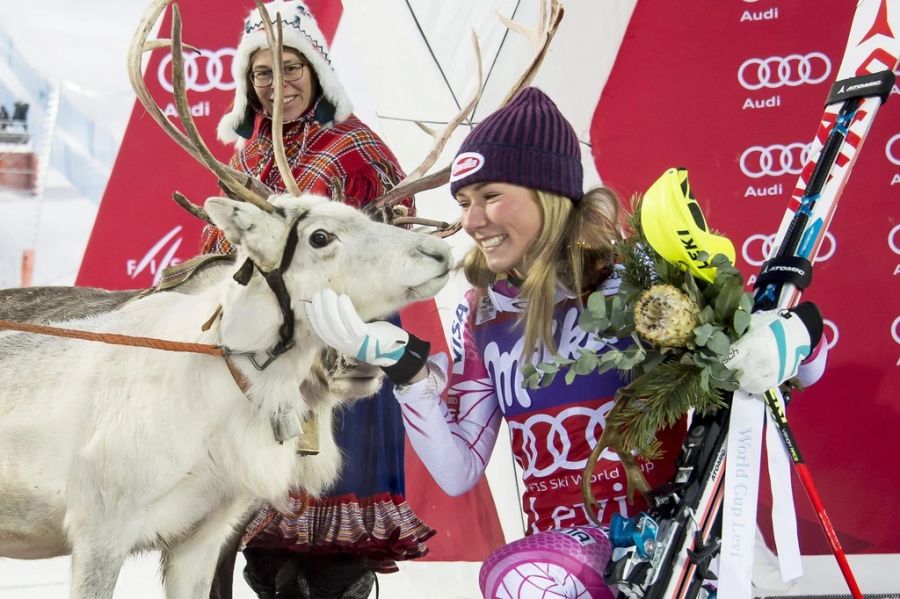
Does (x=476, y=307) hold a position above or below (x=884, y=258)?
below

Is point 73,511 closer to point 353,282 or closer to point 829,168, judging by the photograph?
point 353,282

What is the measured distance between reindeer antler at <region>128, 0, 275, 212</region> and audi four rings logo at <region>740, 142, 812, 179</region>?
1687 mm

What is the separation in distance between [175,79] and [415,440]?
0.84m

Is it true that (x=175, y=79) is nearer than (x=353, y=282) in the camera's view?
No

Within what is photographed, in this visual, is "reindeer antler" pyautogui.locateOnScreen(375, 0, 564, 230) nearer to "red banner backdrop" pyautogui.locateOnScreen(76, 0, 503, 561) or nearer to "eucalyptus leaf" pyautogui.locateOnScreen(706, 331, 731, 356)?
"eucalyptus leaf" pyautogui.locateOnScreen(706, 331, 731, 356)

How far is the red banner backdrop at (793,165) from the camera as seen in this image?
9.74 ft

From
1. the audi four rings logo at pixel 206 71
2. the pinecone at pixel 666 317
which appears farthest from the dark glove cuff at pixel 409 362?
the audi four rings logo at pixel 206 71

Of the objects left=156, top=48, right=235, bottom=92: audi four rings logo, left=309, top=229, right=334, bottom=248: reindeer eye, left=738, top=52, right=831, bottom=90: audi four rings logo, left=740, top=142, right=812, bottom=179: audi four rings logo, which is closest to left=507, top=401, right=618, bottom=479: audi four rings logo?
left=309, top=229, right=334, bottom=248: reindeer eye

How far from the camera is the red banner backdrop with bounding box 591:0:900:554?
2969 millimetres

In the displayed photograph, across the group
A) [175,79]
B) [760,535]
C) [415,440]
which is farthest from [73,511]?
[760,535]

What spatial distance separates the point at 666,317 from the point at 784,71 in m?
1.79

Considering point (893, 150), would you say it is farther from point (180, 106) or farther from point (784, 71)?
point (180, 106)

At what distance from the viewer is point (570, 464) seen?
1784 mm

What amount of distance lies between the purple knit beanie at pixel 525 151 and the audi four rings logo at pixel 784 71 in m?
1.41
